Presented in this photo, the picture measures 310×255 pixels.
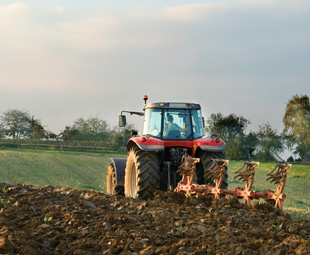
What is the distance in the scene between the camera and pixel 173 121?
10539mm

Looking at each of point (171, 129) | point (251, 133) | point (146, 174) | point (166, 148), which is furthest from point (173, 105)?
point (251, 133)

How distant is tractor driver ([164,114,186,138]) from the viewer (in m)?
10.3

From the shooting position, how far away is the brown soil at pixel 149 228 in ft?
18.7

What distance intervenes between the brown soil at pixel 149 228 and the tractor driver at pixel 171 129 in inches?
71.5

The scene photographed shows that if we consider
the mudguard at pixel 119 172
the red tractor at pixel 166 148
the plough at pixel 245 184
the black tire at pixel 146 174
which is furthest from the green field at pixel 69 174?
the plough at pixel 245 184

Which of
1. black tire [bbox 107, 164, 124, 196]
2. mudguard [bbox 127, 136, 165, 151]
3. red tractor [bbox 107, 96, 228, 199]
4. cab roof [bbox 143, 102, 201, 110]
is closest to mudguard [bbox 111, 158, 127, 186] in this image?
black tire [bbox 107, 164, 124, 196]

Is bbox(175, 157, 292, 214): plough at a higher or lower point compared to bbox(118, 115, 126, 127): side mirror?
lower

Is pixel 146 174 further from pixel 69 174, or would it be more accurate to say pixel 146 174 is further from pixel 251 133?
pixel 251 133

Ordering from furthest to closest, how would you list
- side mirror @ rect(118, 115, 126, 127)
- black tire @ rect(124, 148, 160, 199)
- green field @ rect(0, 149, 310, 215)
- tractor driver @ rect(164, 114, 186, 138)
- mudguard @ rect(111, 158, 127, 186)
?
green field @ rect(0, 149, 310, 215), mudguard @ rect(111, 158, 127, 186), side mirror @ rect(118, 115, 126, 127), tractor driver @ rect(164, 114, 186, 138), black tire @ rect(124, 148, 160, 199)

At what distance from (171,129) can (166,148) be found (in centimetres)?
44

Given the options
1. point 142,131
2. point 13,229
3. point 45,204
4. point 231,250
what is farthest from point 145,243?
point 142,131

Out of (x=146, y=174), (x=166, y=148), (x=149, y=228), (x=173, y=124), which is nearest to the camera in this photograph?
(x=149, y=228)

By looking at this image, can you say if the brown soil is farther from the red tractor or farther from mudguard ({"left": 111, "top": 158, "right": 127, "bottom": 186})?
mudguard ({"left": 111, "top": 158, "right": 127, "bottom": 186})

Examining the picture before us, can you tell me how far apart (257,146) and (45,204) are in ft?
129
